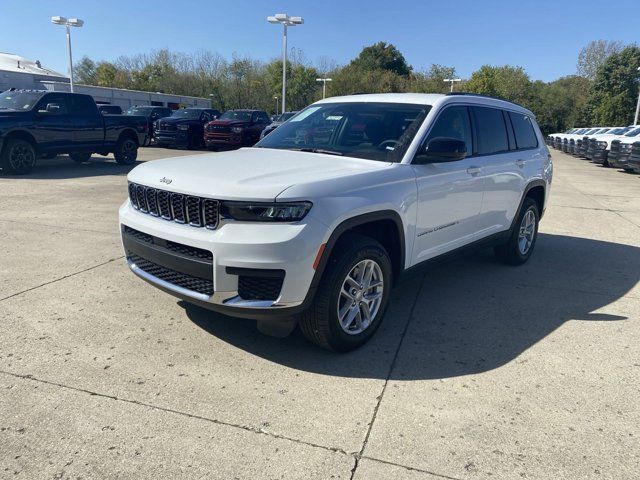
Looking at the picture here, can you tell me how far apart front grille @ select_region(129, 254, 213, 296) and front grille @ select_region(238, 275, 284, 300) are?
8.6 inches

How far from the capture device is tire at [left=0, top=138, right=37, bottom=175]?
11.6 m

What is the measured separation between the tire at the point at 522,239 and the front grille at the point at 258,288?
367 cm

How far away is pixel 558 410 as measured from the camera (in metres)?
3.09

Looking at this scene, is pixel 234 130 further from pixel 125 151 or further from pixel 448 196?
pixel 448 196

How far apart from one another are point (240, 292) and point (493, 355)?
1936 mm

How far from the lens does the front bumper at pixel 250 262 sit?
3070 millimetres

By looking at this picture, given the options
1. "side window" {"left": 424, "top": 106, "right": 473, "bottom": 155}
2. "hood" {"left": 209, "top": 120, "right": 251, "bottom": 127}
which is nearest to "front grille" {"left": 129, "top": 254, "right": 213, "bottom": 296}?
"side window" {"left": 424, "top": 106, "right": 473, "bottom": 155}

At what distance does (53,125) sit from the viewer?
12.4 m

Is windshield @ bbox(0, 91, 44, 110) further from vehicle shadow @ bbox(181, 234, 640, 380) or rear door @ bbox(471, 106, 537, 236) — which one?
rear door @ bbox(471, 106, 537, 236)

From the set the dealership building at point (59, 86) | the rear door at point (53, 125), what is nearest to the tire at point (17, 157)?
the rear door at point (53, 125)

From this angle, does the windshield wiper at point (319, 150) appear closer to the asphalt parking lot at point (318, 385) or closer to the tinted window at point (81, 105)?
the asphalt parking lot at point (318, 385)

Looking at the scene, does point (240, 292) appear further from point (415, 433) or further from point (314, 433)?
point (415, 433)

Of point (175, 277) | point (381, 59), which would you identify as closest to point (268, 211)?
point (175, 277)

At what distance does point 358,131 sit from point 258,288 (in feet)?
6.22
